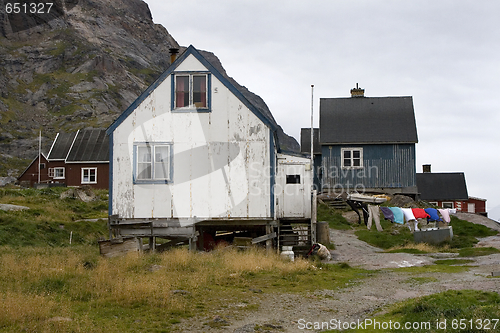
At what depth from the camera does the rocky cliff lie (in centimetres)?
10769

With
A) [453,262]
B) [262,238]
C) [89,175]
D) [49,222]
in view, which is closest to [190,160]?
[262,238]

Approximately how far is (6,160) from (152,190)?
77.3 meters

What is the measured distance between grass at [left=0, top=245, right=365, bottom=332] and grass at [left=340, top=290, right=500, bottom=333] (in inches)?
133

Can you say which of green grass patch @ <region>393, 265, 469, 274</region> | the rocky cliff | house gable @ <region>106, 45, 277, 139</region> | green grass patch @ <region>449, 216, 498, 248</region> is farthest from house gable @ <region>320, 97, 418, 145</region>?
the rocky cliff

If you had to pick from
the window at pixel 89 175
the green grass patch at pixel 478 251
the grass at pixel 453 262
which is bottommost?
the grass at pixel 453 262

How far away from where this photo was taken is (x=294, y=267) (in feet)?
61.5

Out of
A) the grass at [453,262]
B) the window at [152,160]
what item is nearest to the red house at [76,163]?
the window at [152,160]

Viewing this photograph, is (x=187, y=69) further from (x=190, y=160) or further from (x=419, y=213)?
(x=419, y=213)

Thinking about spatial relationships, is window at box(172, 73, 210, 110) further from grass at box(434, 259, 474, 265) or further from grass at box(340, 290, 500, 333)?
grass at box(340, 290, 500, 333)

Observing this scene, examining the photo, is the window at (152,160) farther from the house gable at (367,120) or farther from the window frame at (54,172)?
the window frame at (54,172)

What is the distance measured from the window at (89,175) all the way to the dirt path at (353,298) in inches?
1624

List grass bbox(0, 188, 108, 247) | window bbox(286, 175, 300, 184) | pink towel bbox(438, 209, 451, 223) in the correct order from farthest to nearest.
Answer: pink towel bbox(438, 209, 451, 223) < grass bbox(0, 188, 108, 247) < window bbox(286, 175, 300, 184)

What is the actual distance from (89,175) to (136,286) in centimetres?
4712

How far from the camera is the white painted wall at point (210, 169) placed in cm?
2278
